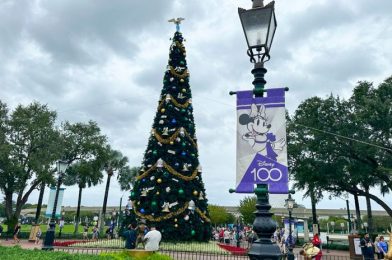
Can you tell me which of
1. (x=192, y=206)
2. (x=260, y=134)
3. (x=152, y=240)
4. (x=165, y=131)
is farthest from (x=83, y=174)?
(x=260, y=134)

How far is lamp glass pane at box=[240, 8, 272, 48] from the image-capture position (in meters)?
4.69

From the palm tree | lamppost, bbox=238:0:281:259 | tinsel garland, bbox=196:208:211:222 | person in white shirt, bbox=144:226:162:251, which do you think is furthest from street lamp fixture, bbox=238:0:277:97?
the palm tree

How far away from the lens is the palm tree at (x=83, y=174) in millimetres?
44344

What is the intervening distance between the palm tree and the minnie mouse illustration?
4254 centimetres

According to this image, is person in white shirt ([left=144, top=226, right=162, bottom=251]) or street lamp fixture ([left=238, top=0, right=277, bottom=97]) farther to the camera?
person in white shirt ([left=144, top=226, right=162, bottom=251])

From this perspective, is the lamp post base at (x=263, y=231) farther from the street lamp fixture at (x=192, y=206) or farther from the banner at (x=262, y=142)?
the street lamp fixture at (x=192, y=206)

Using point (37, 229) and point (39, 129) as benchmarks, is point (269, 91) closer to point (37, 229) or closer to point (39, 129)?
point (37, 229)

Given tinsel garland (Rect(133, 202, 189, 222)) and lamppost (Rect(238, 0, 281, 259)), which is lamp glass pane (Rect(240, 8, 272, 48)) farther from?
tinsel garland (Rect(133, 202, 189, 222))

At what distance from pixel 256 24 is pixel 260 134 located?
5.12 ft

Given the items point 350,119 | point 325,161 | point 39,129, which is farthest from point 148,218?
point 39,129

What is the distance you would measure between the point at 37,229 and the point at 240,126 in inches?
1186

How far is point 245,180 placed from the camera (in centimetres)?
451

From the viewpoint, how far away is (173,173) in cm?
2006

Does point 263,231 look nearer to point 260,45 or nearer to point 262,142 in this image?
point 262,142
